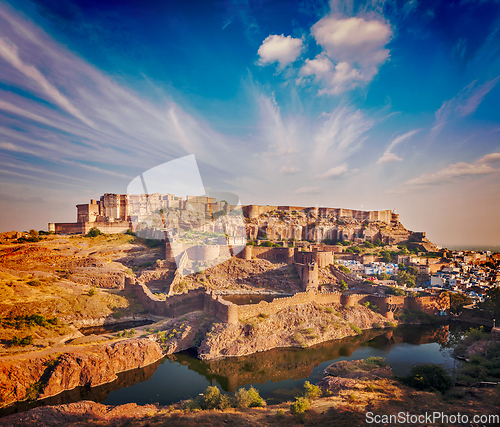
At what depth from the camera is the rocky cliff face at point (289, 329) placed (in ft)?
52.3

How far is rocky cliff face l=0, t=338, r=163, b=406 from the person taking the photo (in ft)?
37.6

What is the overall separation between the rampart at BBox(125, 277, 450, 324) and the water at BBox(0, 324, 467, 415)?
102 inches

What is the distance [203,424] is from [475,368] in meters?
13.3

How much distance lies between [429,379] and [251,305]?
32.5ft

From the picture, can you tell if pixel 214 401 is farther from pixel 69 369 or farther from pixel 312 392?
pixel 69 369

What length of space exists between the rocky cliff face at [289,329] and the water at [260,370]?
0.48 metres

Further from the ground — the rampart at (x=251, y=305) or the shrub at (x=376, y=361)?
the rampart at (x=251, y=305)

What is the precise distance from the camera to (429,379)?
12133 millimetres

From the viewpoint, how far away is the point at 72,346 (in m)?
14.4

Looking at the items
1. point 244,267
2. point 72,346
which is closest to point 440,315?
point 244,267

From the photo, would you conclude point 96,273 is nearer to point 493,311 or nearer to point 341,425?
point 341,425

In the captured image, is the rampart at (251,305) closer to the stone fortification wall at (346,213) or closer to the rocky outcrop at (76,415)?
the rocky outcrop at (76,415)

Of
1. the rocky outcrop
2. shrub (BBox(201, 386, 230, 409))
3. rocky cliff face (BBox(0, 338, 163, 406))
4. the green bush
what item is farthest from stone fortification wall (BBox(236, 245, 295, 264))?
the rocky outcrop

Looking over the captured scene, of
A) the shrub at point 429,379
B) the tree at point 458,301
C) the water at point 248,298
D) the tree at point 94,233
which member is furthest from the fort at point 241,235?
the shrub at point 429,379
